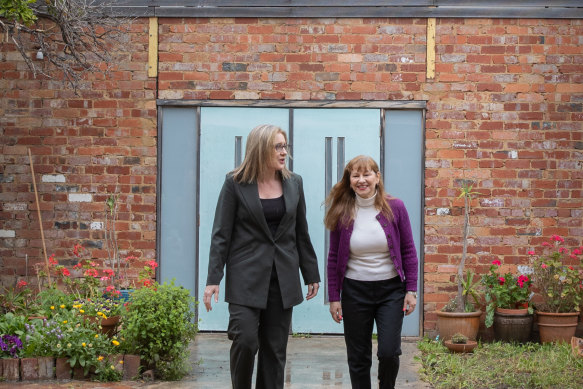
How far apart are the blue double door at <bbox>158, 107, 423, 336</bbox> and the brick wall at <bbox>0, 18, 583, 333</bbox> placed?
0.59 ft

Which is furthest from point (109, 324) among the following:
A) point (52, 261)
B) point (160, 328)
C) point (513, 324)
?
point (513, 324)

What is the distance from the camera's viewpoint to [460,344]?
23.0 feet

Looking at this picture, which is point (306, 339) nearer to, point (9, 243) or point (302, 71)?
point (302, 71)

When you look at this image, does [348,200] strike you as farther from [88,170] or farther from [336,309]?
[88,170]

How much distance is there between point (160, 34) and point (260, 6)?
106 centimetres

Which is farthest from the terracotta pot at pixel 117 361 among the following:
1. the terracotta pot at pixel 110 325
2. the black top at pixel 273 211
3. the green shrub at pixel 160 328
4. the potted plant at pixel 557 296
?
the potted plant at pixel 557 296

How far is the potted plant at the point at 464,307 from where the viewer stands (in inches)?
289

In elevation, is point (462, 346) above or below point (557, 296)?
below

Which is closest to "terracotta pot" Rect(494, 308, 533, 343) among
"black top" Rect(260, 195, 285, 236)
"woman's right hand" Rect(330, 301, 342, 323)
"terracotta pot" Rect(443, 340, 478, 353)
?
"terracotta pot" Rect(443, 340, 478, 353)

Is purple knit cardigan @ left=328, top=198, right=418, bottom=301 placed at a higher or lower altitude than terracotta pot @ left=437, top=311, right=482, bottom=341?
higher

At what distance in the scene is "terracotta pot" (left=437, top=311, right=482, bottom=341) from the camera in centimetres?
732

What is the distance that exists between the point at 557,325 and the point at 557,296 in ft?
0.92

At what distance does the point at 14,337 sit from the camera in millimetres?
5863

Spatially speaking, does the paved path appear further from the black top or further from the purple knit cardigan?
the black top
